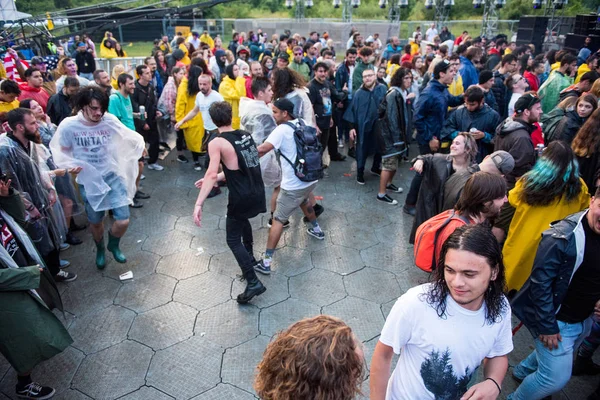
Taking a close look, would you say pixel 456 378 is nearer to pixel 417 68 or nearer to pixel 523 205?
pixel 523 205

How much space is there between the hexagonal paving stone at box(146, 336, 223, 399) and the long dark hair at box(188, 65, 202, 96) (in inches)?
164

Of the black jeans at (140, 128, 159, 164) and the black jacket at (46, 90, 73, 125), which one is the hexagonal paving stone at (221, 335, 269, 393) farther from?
the black jeans at (140, 128, 159, 164)

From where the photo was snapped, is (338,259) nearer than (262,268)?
No

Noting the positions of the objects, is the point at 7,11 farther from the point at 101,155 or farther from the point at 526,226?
the point at 526,226

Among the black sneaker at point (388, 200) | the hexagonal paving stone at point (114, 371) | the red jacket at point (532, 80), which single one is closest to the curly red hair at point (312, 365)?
the hexagonal paving stone at point (114, 371)

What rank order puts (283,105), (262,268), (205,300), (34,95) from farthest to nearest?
(34,95) → (262,268) → (283,105) → (205,300)

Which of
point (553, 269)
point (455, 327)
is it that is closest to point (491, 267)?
point (455, 327)

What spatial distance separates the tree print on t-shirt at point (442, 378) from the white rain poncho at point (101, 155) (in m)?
3.42

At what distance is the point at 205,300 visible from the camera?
13.1ft

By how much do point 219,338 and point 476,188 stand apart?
7.50ft

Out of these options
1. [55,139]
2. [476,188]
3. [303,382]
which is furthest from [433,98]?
[303,382]

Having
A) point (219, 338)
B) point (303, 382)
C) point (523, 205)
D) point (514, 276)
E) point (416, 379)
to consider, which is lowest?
point (219, 338)

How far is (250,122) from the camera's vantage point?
512cm

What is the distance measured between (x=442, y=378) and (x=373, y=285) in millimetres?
2351
